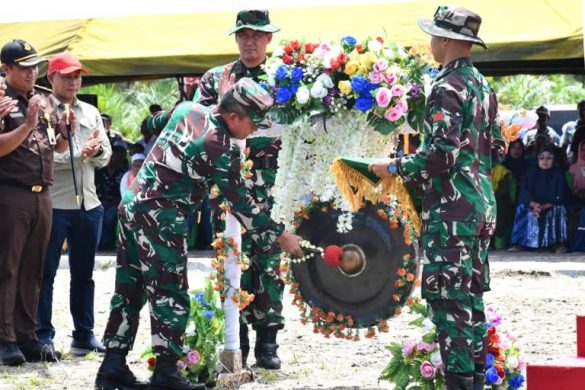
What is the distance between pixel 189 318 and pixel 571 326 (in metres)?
3.79

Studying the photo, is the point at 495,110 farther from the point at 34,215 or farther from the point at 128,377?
the point at 34,215

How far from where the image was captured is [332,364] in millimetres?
8016

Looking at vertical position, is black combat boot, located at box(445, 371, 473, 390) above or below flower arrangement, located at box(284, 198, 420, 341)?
below

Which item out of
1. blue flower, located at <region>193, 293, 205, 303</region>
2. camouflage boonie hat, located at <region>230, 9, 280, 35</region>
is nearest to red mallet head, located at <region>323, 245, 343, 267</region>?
blue flower, located at <region>193, 293, 205, 303</region>

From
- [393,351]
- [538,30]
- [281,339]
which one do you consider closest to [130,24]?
[538,30]

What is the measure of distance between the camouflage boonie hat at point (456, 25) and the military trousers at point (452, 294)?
1057mm

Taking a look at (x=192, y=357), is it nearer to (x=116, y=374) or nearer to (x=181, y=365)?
(x=181, y=365)

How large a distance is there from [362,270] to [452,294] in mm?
1388

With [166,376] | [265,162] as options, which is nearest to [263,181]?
[265,162]

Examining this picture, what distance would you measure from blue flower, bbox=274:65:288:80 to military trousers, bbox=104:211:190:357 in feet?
4.06

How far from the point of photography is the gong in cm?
750

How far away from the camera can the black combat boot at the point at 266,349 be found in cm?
779

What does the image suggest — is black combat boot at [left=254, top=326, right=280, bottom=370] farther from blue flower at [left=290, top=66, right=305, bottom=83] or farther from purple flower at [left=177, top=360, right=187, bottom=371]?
blue flower at [left=290, top=66, right=305, bottom=83]

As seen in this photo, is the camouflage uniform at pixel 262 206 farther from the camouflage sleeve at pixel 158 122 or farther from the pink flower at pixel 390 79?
the pink flower at pixel 390 79
